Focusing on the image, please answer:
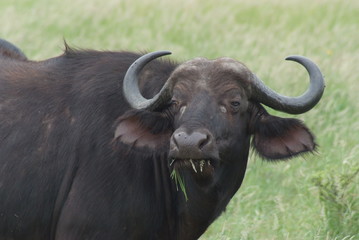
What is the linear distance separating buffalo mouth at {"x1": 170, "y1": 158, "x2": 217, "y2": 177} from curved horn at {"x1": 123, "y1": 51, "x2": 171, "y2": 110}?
0.56 meters

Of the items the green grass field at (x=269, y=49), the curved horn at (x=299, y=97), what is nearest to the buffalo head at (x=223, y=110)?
the curved horn at (x=299, y=97)

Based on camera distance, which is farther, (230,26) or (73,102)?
(230,26)

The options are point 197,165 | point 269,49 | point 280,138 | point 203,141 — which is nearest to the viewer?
point 203,141

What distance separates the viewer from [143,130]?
24.3 ft

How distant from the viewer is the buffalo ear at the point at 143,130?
7309 millimetres

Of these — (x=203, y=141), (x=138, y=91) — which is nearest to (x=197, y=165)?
(x=203, y=141)

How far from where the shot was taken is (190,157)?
21.5 ft

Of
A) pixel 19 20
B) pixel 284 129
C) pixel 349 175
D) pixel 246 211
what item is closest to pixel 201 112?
pixel 284 129

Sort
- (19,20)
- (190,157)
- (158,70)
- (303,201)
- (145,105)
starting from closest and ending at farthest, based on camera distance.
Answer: (190,157) < (145,105) < (158,70) < (303,201) < (19,20)

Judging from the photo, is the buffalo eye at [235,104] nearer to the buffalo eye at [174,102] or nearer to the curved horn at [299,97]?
the curved horn at [299,97]

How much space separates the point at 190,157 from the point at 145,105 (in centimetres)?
87

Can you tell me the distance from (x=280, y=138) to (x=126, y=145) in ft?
3.98

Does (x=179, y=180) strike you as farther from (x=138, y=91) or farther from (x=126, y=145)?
(x=138, y=91)

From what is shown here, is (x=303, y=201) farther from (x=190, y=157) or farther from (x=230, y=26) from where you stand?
(x=230, y=26)
